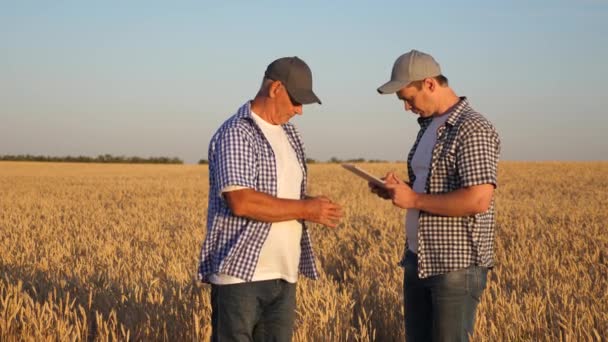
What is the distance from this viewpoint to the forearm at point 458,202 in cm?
331

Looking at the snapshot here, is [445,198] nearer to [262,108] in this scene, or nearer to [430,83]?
[430,83]

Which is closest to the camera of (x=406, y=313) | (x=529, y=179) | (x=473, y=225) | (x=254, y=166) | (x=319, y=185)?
(x=254, y=166)

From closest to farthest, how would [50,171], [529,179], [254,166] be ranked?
[254,166], [529,179], [50,171]

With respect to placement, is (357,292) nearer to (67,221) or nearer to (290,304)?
(290,304)

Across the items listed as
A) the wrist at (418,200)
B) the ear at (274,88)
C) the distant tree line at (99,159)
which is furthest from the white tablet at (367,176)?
the distant tree line at (99,159)

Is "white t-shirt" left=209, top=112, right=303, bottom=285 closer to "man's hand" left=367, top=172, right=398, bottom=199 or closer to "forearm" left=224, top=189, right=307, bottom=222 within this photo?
"forearm" left=224, top=189, right=307, bottom=222

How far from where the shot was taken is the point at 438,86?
356 cm

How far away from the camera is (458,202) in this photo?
10.9 ft

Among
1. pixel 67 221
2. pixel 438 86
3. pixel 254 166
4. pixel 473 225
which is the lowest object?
pixel 67 221

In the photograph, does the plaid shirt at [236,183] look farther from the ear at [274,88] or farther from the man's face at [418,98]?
the man's face at [418,98]

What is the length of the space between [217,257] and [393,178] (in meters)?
0.92

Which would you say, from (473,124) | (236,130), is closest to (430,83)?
(473,124)

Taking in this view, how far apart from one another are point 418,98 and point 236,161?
0.97m

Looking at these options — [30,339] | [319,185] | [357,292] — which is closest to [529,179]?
[319,185]
